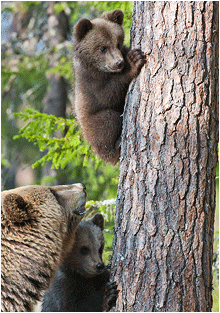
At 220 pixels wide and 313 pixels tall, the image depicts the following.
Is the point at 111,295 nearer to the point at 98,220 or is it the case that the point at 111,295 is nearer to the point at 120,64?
the point at 98,220

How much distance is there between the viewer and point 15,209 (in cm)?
289

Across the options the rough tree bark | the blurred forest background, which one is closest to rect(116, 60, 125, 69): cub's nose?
the rough tree bark

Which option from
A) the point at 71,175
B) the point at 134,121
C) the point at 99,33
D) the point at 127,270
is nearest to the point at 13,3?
the point at 71,175

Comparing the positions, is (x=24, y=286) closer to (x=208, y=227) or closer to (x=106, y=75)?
(x=208, y=227)

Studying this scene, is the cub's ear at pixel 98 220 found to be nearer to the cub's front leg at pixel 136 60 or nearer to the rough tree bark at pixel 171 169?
the rough tree bark at pixel 171 169

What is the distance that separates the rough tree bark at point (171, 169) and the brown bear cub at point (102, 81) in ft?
2.21

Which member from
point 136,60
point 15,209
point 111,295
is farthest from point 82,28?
point 111,295

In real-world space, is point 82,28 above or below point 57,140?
above

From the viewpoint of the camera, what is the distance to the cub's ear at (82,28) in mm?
4156

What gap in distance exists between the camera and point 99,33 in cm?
414

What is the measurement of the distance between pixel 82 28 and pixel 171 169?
7.67 feet

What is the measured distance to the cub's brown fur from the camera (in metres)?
2.93

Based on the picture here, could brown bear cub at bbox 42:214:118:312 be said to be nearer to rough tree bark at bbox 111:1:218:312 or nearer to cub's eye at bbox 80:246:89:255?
cub's eye at bbox 80:246:89:255

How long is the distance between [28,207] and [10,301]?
2.56 feet
